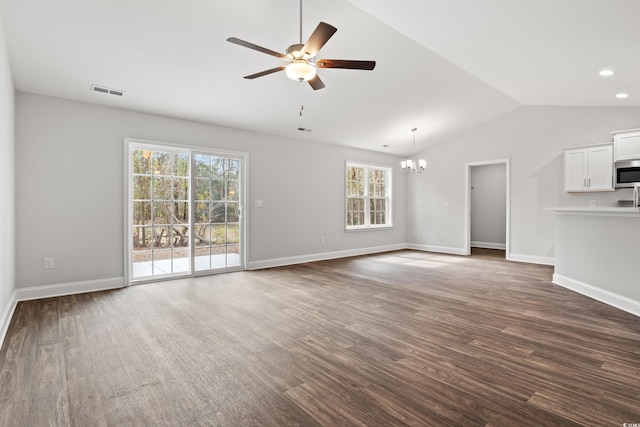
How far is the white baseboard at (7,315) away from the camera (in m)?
2.75

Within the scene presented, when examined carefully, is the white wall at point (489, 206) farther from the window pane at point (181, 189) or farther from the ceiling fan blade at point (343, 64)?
the window pane at point (181, 189)

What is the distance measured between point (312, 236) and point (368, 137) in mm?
2469

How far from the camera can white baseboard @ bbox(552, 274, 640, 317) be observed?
340cm

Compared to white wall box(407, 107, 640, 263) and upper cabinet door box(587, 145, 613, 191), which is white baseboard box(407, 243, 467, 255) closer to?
white wall box(407, 107, 640, 263)

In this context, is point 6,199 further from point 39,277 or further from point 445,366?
point 445,366

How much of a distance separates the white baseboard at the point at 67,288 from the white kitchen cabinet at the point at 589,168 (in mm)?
7757

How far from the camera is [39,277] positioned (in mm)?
3979

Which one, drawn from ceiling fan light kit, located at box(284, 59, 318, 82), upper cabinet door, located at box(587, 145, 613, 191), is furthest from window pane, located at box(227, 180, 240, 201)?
upper cabinet door, located at box(587, 145, 613, 191)

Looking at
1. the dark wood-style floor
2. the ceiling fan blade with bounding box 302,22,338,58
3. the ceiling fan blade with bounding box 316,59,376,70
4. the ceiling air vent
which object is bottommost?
the dark wood-style floor

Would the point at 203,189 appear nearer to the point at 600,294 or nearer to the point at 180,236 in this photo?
the point at 180,236

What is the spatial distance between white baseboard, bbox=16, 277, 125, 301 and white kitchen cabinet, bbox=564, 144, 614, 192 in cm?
776

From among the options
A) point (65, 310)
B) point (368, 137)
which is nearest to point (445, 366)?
point (65, 310)

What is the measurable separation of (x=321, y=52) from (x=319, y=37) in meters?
1.55

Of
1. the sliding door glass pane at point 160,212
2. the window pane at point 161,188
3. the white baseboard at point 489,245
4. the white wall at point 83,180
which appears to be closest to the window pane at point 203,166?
the sliding door glass pane at point 160,212
